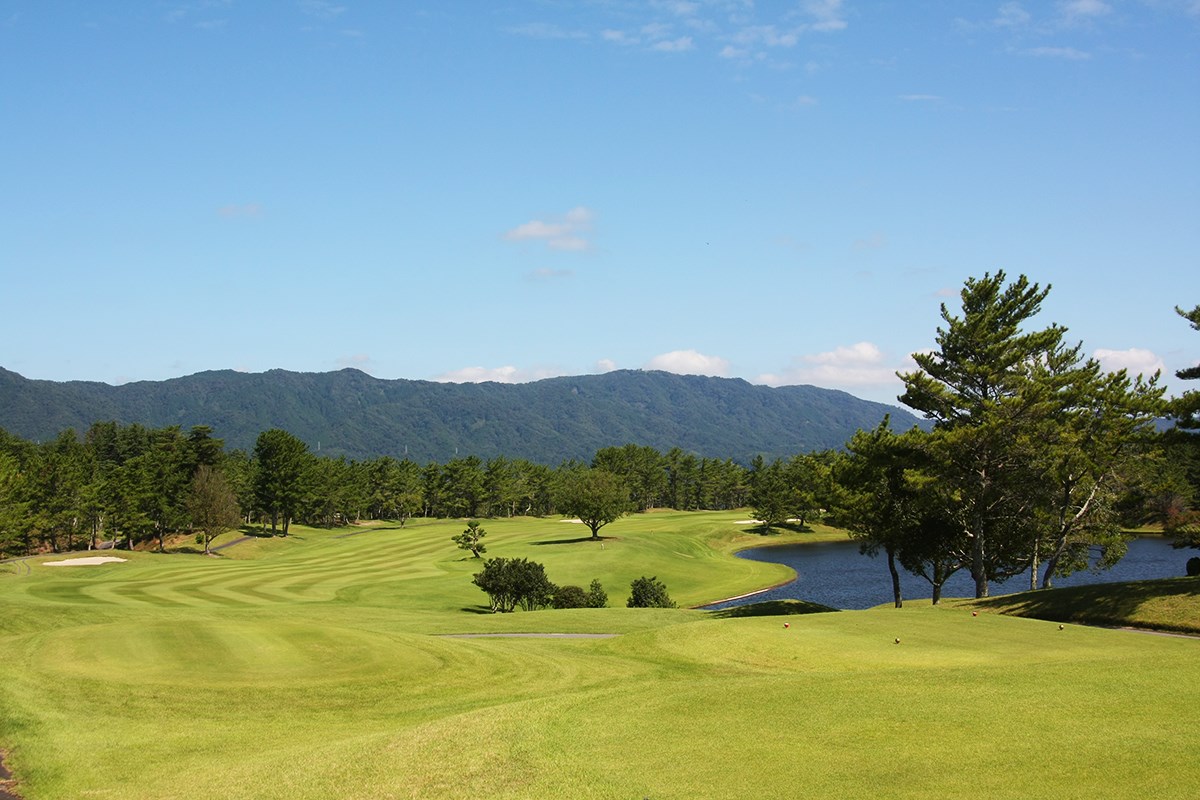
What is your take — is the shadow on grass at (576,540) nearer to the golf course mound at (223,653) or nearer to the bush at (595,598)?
the bush at (595,598)

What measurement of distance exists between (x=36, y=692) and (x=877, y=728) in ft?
62.7

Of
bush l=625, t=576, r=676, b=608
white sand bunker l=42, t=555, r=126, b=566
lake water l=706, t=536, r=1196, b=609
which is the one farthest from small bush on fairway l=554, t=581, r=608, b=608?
white sand bunker l=42, t=555, r=126, b=566

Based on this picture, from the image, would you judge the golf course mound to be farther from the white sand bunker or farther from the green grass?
the white sand bunker

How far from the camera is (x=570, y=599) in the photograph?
56.3 meters

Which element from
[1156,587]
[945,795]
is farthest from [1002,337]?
[945,795]

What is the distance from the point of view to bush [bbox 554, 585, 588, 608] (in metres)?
56.2

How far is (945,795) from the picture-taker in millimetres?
11352

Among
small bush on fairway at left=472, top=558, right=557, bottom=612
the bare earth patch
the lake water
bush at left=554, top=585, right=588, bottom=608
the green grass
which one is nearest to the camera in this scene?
the green grass

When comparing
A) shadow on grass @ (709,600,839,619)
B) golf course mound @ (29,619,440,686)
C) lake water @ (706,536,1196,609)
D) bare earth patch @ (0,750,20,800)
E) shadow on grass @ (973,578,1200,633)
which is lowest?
lake water @ (706,536,1196,609)

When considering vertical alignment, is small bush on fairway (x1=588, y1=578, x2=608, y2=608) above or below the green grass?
below

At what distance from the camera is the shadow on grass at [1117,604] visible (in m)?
31.9

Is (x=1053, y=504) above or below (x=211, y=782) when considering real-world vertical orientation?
above

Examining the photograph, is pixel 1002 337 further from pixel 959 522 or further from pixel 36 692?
pixel 36 692

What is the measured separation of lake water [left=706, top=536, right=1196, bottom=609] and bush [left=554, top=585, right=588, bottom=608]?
15660mm
